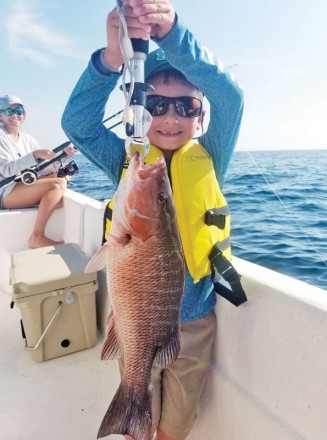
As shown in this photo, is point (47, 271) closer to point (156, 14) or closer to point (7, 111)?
point (156, 14)

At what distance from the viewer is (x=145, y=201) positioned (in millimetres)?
1336

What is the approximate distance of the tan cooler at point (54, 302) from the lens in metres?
2.75

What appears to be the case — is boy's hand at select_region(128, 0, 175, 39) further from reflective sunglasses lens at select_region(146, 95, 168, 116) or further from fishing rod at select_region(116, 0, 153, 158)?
reflective sunglasses lens at select_region(146, 95, 168, 116)

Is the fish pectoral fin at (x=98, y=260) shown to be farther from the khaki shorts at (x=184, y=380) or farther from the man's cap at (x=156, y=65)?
the man's cap at (x=156, y=65)

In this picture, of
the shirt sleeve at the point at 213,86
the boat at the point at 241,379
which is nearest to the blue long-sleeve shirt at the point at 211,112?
the shirt sleeve at the point at 213,86

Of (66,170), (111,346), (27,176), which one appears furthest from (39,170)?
(111,346)

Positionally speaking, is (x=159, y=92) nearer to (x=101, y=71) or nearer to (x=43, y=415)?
(x=101, y=71)

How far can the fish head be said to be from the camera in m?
1.33

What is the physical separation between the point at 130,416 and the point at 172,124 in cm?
136

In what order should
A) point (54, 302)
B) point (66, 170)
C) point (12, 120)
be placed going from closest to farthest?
point (54, 302)
point (66, 170)
point (12, 120)

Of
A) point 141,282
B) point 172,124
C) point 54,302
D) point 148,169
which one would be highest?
point 172,124

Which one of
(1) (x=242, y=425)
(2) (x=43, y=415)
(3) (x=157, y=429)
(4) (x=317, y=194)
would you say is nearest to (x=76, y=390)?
(2) (x=43, y=415)

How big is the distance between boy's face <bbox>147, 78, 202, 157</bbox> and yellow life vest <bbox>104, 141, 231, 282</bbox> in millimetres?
49

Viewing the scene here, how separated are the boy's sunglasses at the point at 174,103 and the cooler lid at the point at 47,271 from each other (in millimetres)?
1485
